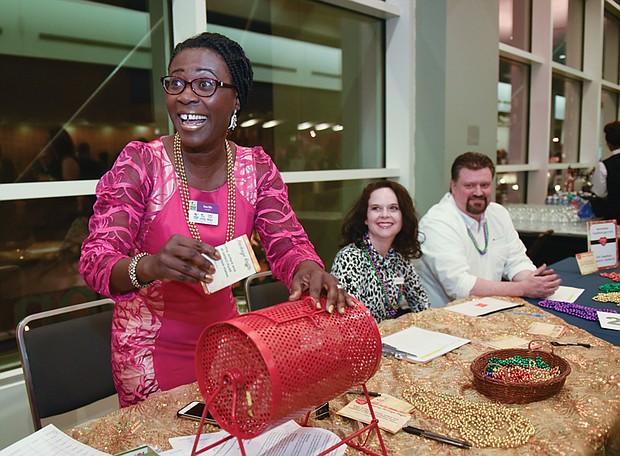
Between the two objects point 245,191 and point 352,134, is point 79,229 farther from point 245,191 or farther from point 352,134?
point 352,134

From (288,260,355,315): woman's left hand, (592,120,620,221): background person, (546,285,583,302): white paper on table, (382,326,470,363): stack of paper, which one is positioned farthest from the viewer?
(592,120,620,221): background person

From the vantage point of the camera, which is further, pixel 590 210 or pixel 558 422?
pixel 590 210

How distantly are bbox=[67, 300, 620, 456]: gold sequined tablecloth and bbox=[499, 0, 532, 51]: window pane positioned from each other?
4695 millimetres

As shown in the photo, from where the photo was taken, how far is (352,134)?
3969mm

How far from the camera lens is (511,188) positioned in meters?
5.84

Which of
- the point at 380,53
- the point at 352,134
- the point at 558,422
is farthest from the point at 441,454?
the point at 380,53

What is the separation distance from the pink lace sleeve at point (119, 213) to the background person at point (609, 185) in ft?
15.1

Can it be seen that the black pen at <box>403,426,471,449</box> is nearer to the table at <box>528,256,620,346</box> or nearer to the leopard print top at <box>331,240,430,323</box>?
the table at <box>528,256,620,346</box>

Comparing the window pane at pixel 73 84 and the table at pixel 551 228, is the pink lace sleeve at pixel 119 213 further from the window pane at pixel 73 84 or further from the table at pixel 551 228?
the table at pixel 551 228

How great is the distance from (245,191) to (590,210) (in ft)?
14.4

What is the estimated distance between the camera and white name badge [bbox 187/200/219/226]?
1392 mm

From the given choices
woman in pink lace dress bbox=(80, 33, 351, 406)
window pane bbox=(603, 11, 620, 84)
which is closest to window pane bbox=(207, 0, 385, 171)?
woman in pink lace dress bbox=(80, 33, 351, 406)

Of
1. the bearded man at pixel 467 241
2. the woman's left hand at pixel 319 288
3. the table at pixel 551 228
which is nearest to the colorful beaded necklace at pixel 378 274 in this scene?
the bearded man at pixel 467 241

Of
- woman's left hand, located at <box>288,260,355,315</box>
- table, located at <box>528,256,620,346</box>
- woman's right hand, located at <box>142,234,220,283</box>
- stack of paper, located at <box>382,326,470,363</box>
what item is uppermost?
woman's right hand, located at <box>142,234,220,283</box>
